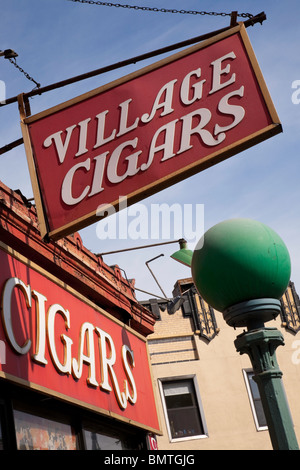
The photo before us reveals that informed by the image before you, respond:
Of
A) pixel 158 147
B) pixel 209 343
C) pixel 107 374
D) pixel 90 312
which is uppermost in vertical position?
pixel 209 343

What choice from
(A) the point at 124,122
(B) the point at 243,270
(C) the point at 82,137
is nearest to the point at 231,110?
(A) the point at 124,122

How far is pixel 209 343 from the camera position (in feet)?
68.0

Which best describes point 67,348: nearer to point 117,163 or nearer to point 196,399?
point 117,163

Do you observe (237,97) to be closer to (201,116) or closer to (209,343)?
(201,116)

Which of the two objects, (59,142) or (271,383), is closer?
(271,383)

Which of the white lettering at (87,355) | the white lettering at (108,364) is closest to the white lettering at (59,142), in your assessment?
the white lettering at (87,355)

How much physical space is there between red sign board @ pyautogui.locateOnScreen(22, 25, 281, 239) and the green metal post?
1.88 metres

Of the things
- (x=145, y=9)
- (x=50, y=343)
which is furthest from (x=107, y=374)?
(x=145, y=9)

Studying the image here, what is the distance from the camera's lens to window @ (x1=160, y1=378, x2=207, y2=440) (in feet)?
63.6

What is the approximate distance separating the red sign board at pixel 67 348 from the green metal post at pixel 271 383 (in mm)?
2553

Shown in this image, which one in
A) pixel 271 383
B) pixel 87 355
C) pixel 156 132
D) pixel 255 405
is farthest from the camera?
pixel 255 405

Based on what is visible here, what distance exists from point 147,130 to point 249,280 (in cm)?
219

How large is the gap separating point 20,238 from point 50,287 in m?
0.87

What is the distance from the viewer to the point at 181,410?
64.1ft
